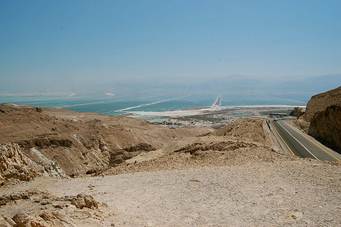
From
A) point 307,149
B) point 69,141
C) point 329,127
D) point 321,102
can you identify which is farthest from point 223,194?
point 321,102

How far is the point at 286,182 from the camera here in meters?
15.9

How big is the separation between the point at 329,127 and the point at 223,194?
28.7 m

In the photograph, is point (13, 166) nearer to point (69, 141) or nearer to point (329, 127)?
point (69, 141)

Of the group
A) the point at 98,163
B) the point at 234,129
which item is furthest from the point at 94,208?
the point at 98,163

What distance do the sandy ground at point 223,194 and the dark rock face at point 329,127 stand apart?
21.5 metres

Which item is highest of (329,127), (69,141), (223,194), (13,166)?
(329,127)

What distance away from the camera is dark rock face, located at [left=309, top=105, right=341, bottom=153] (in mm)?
39000

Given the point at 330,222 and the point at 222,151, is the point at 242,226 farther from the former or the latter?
the point at 222,151

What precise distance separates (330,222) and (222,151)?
1026 centimetres

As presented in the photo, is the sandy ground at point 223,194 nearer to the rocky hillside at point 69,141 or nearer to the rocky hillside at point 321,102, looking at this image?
the rocky hillside at point 69,141

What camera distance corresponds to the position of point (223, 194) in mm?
14984

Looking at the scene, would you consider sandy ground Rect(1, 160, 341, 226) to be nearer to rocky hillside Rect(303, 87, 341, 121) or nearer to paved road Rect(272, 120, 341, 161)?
paved road Rect(272, 120, 341, 161)

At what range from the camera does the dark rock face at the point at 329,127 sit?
128ft

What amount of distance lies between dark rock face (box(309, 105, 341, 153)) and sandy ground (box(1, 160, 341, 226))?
21508 mm
